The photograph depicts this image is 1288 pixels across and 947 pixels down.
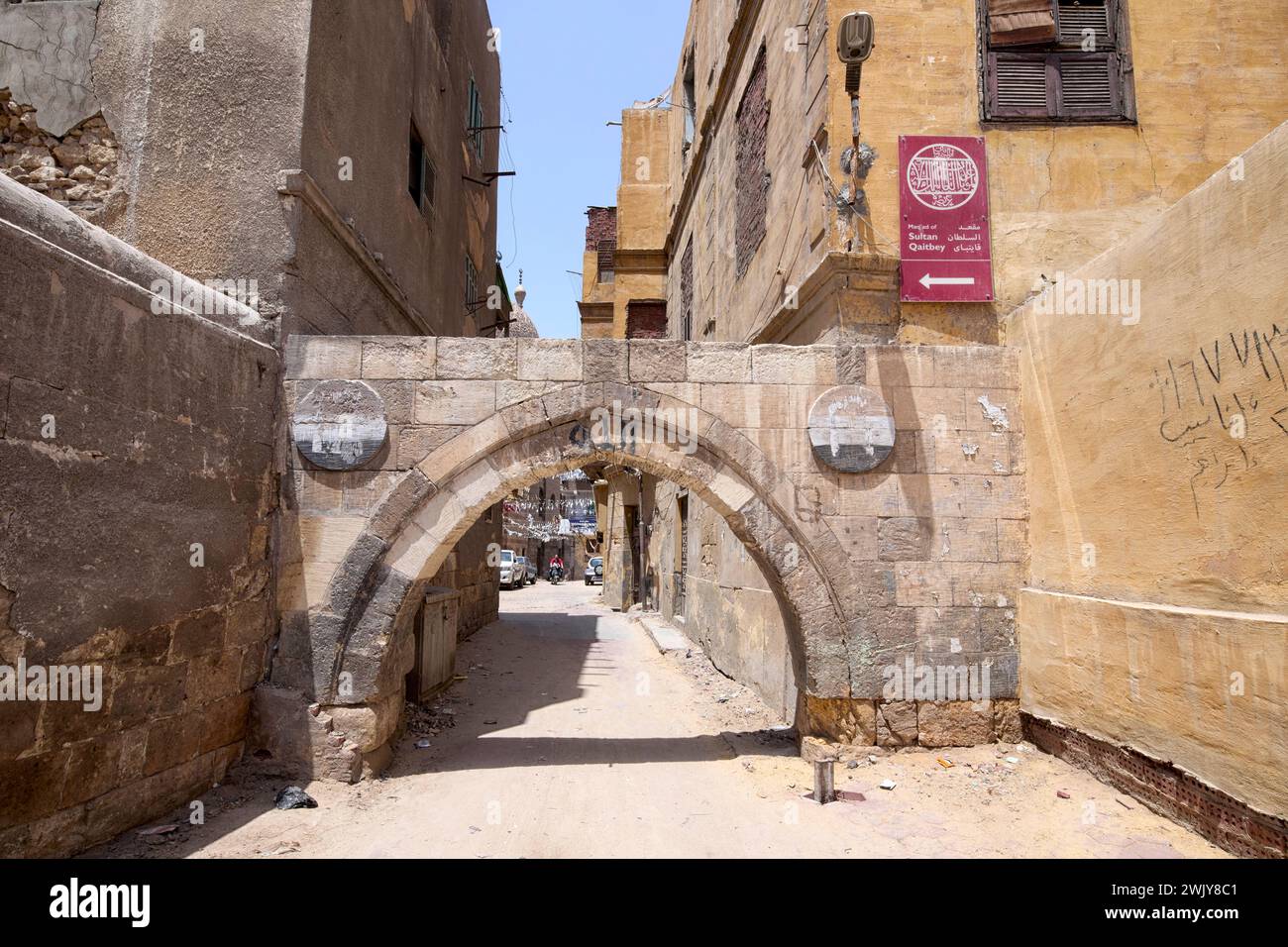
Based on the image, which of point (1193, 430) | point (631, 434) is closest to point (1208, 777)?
point (1193, 430)

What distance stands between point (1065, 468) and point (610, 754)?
388 cm

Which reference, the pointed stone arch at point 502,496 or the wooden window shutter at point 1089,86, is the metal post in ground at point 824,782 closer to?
the pointed stone arch at point 502,496

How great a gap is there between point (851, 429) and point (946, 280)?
1.86 metres

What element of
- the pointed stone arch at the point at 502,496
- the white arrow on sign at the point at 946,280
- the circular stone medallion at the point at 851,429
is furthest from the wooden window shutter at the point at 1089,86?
the pointed stone arch at the point at 502,496

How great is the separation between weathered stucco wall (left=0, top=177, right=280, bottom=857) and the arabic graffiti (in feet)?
18.0

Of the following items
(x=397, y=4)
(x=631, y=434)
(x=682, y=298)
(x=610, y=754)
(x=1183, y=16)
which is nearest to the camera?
(x=631, y=434)

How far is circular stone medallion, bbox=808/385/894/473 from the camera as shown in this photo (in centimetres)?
532

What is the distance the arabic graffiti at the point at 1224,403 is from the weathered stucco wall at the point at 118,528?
550 cm

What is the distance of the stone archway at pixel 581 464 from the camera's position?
5090 millimetres

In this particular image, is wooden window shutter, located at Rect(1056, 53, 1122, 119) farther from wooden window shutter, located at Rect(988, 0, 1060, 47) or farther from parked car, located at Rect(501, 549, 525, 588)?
parked car, located at Rect(501, 549, 525, 588)

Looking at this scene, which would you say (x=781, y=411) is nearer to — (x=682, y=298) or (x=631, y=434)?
(x=631, y=434)

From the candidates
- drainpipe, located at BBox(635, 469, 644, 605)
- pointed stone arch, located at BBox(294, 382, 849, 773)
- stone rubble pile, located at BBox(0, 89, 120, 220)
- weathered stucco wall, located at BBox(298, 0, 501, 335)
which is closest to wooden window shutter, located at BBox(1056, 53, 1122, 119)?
pointed stone arch, located at BBox(294, 382, 849, 773)

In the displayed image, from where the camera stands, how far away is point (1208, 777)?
3.62m

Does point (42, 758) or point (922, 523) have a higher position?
point (922, 523)
